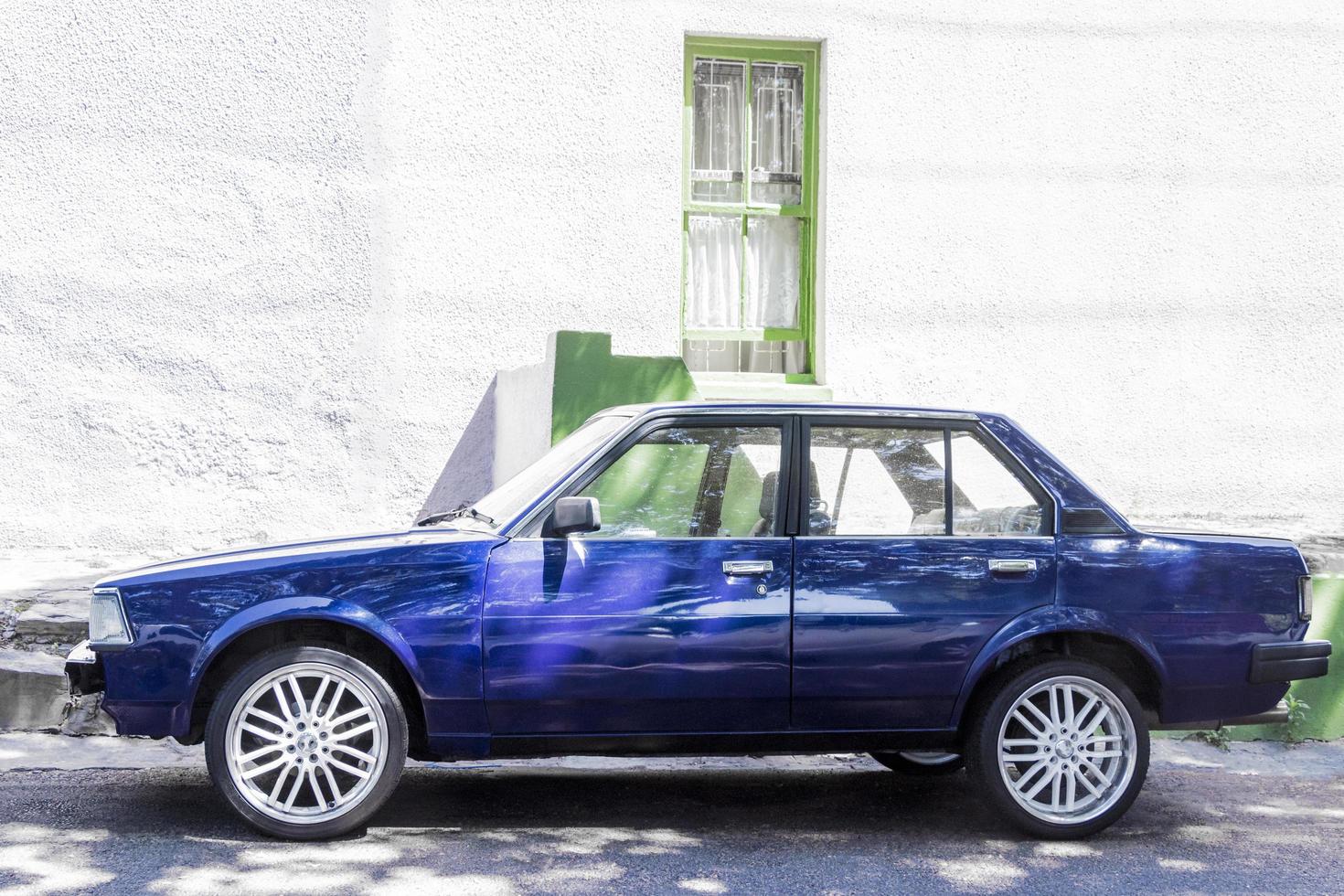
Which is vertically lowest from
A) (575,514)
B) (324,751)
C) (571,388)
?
(324,751)

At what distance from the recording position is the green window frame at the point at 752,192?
398 inches

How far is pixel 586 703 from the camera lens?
204 inches

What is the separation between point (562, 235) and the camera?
978cm

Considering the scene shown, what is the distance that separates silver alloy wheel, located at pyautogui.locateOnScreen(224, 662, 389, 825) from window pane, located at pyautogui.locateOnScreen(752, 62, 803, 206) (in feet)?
20.0

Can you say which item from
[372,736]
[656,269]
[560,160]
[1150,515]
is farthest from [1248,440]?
[372,736]

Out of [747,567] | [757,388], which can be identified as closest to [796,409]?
[747,567]

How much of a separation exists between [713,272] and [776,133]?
3.62ft

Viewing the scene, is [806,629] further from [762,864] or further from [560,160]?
[560,160]

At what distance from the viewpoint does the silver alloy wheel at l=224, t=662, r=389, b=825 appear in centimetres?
508

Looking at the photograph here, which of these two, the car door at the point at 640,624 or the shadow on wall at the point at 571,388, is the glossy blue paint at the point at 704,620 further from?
the shadow on wall at the point at 571,388

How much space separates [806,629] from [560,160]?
17.7ft

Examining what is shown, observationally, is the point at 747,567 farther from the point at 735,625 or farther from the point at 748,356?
the point at 748,356

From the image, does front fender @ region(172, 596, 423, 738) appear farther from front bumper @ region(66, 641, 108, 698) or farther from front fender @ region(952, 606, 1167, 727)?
front fender @ region(952, 606, 1167, 727)

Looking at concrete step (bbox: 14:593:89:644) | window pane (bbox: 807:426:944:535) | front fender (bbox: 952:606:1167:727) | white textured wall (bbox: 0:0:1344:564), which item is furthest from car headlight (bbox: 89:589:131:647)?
white textured wall (bbox: 0:0:1344:564)
